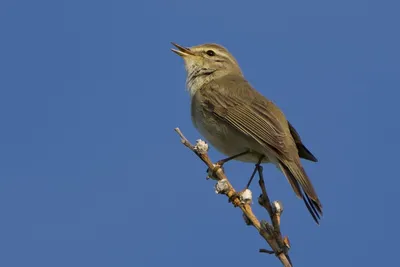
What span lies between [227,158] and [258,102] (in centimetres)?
83

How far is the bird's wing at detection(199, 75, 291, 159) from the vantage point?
578cm

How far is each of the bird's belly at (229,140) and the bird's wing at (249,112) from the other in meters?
0.07

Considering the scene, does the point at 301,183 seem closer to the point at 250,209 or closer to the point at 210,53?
the point at 250,209

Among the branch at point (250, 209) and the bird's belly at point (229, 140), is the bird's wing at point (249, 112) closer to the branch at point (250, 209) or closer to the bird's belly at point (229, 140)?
the bird's belly at point (229, 140)

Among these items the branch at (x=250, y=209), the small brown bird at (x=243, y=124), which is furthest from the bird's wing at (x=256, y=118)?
the branch at (x=250, y=209)

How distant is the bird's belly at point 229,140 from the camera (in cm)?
597

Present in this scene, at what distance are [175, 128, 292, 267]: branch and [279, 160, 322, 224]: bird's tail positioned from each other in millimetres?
466

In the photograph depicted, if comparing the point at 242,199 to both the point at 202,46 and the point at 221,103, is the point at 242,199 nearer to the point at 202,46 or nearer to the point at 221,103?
the point at 221,103

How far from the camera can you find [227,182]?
3783 mm

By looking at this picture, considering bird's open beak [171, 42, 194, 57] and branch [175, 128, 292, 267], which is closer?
branch [175, 128, 292, 267]

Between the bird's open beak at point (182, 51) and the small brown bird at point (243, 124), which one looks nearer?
the small brown bird at point (243, 124)

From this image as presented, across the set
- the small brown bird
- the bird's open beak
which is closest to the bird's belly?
the small brown bird

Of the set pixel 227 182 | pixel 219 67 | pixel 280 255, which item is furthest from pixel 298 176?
pixel 219 67

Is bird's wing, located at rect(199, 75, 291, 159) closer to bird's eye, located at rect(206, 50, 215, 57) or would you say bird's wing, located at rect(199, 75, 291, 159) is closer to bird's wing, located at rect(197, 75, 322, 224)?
bird's wing, located at rect(197, 75, 322, 224)
